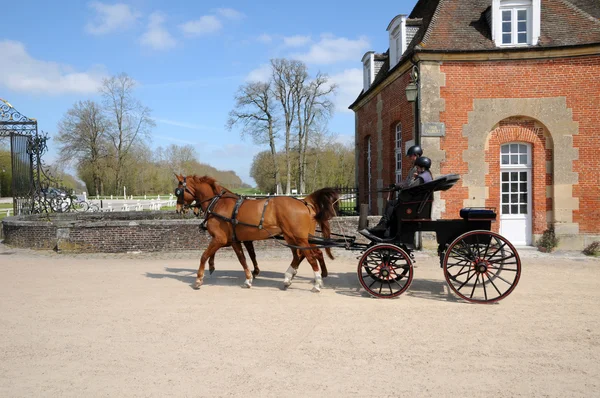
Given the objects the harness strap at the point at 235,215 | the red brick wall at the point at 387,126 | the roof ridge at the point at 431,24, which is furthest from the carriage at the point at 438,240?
the roof ridge at the point at 431,24

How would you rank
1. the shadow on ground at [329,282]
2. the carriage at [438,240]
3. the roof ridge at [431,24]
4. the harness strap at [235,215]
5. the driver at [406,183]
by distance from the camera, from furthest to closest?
1. the roof ridge at [431,24]
2. the harness strap at [235,215]
3. the shadow on ground at [329,282]
4. the driver at [406,183]
5. the carriage at [438,240]

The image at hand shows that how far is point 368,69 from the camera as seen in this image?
18.9m

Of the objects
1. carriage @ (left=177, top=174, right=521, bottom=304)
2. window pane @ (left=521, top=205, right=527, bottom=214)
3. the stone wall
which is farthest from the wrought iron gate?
window pane @ (left=521, top=205, right=527, bottom=214)

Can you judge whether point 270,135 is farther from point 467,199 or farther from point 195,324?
point 195,324

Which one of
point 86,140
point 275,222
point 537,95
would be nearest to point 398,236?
point 275,222

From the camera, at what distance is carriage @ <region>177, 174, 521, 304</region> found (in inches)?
262

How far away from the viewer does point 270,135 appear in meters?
40.5

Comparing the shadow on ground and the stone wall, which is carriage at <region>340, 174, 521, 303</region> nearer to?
the shadow on ground

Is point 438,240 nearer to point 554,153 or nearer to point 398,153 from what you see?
point 554,153

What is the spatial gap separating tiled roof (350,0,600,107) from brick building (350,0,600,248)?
0.04 m

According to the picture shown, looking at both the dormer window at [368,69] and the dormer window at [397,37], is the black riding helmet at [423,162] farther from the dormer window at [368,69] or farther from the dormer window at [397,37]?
the dormer window at [368,69]

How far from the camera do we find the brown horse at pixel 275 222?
24.4ft

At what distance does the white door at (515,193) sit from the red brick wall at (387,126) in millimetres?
2661

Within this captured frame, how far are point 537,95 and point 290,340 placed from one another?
10.4m
